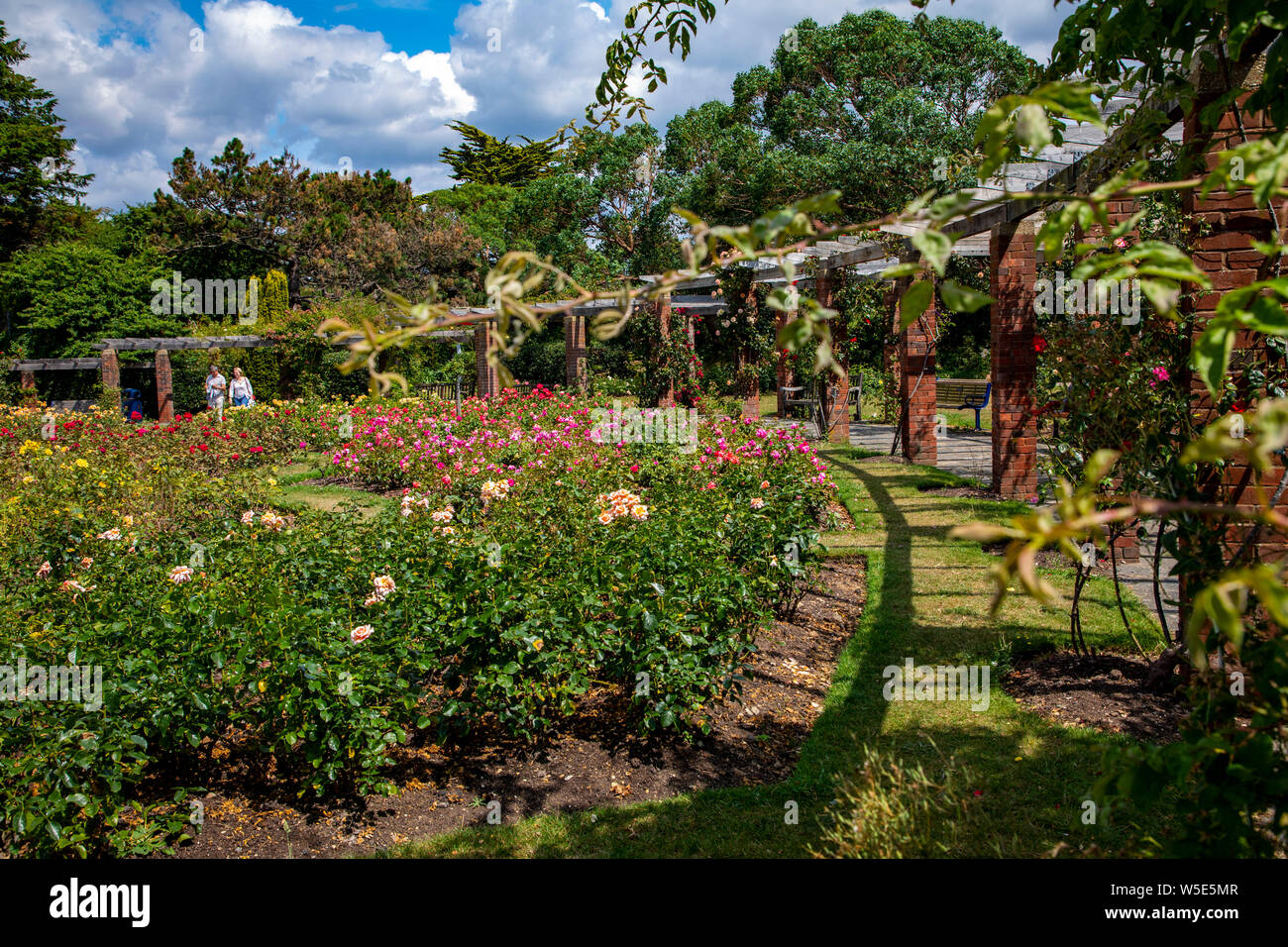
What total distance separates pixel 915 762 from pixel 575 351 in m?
12.7

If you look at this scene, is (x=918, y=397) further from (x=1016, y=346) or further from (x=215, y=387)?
(x=215, y=387)

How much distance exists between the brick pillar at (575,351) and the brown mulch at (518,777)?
35.4 feet

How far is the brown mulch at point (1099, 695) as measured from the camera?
3.42 meters

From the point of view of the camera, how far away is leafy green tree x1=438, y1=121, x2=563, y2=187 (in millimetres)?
32188

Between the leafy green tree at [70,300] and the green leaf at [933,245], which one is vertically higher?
the leafy green tree at [70,300]

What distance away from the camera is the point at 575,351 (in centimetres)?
1526

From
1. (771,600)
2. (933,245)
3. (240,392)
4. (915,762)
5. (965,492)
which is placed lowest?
(915,762)

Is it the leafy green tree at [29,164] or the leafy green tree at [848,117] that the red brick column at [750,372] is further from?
the leafy green tree at [29,164]

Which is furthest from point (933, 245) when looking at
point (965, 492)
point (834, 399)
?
point (834, 399)

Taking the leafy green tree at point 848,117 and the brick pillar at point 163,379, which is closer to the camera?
the brick pillar at point 163,379

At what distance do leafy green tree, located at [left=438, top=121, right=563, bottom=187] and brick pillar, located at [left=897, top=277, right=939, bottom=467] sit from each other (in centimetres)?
2336

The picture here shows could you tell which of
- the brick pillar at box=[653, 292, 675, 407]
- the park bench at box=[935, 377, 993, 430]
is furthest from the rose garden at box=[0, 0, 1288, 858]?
the park bench at box=[935, 377, 993, 430]

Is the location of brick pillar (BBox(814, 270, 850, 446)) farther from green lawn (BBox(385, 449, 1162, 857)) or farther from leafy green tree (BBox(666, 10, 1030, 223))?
green lawn (BBox(385, 449, 1162, 857))

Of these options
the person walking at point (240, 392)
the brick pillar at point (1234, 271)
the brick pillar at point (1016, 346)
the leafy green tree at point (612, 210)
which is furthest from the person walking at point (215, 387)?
the brick pillar at point (1234, 271)
